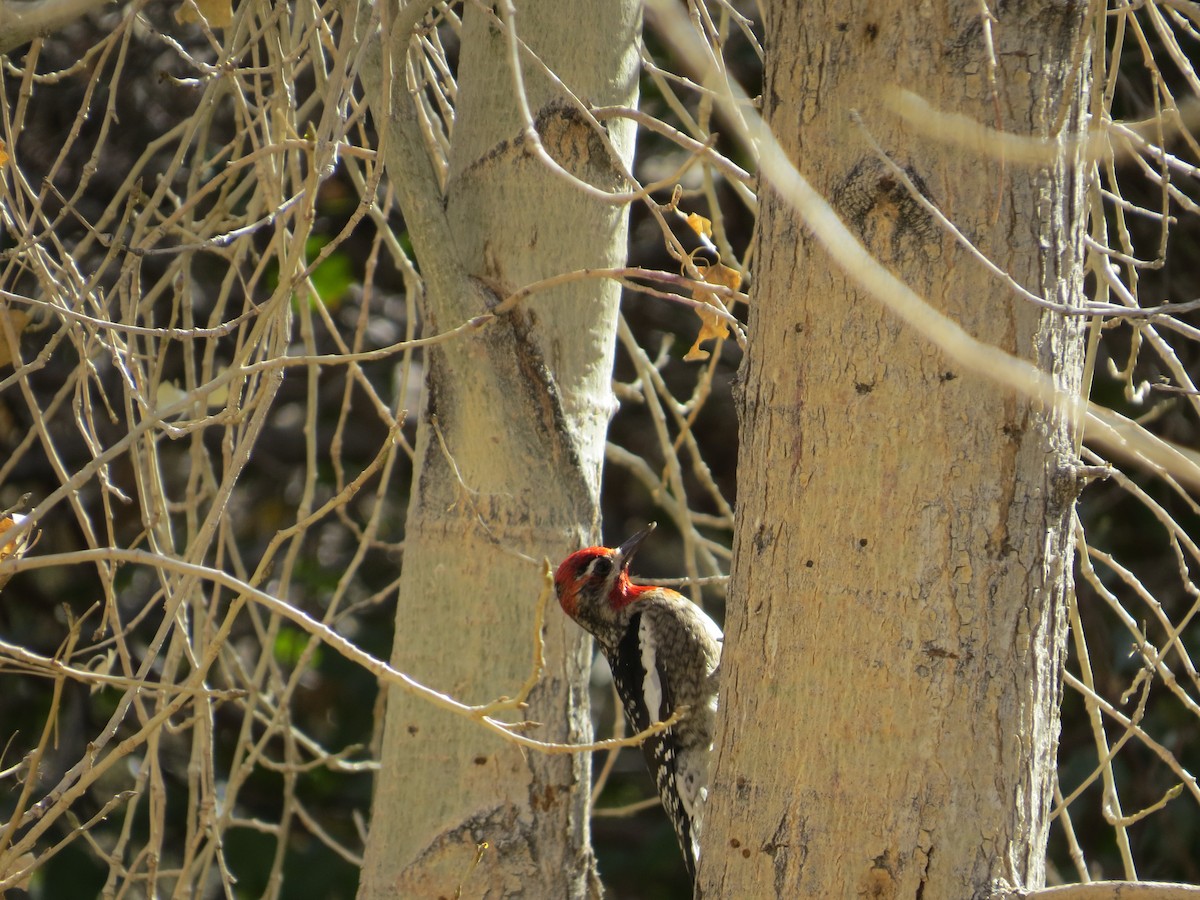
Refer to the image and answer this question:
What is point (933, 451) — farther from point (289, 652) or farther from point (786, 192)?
point (289, 652)

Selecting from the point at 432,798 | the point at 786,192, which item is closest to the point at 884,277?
the point at 786,192

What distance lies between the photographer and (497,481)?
2.19 meters

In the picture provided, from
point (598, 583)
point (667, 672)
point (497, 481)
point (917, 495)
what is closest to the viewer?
point (917, 495)

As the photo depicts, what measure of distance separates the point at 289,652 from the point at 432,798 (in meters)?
3.32

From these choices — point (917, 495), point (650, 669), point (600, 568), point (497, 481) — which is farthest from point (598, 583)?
point (917, 495)

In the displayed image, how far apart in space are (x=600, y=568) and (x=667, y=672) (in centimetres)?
46

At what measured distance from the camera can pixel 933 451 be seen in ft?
4.89

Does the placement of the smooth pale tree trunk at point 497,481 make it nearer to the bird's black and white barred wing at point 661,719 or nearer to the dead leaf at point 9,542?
the dead leaf at point 9,542

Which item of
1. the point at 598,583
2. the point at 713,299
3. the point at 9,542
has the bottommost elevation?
the point at 598,583

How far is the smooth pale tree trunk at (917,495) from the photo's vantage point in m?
1.47

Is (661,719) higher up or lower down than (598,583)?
lower down

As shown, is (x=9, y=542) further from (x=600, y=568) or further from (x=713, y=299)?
A: (x=600, y=568)

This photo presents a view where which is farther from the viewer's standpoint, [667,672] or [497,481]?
[667,672]

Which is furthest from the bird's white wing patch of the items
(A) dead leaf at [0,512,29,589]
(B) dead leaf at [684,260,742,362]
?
(A) dead leaf at [0,512,29,589]
